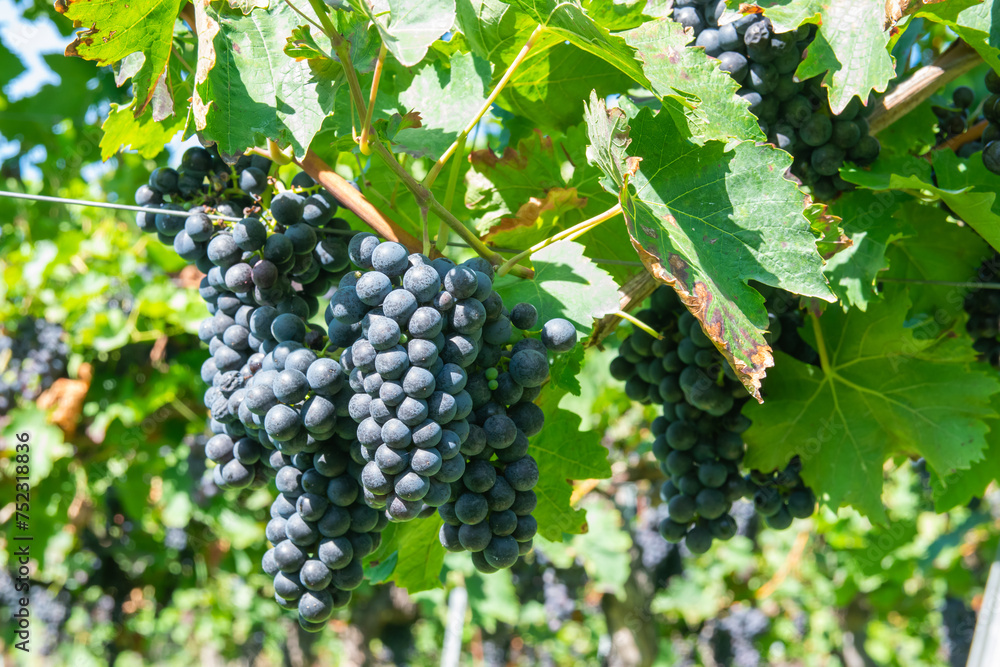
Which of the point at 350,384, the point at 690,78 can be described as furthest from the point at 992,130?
the point at 350,384

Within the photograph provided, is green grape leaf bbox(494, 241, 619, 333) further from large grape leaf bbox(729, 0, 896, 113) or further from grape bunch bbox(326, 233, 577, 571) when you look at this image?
large grape leaf bbox(729, 0, 896, 113)

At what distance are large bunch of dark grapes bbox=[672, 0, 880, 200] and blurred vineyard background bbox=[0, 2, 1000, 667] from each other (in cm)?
71

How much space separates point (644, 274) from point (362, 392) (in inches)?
25.4

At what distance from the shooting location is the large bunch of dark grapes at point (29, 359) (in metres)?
3.58

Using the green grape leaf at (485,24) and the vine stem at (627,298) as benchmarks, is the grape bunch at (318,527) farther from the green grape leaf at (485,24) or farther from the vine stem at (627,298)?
the green grape leaf at (485,24)

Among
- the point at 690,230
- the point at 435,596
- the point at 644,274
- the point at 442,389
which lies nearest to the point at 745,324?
the point at 690,230

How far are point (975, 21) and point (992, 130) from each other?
282 millimetres

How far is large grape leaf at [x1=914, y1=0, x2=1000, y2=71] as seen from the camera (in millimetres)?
1356

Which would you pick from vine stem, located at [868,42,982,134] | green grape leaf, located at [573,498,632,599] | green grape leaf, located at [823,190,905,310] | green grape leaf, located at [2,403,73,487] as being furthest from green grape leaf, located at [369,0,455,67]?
green grape leaf, located at [573,498,632,599]

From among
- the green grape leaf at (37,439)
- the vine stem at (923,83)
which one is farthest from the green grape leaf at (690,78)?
the green grape leaf at (37,439)

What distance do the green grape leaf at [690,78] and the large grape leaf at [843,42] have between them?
211mm

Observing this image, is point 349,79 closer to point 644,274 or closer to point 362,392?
point 362,392

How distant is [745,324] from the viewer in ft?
3.88

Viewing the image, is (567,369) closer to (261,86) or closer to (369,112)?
(369,112)
